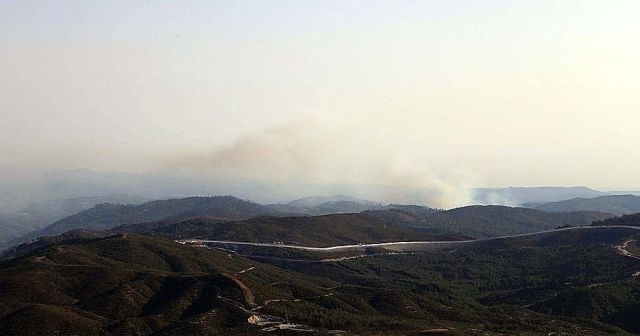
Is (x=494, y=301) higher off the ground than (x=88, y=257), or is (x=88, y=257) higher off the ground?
(x=88, y=257)

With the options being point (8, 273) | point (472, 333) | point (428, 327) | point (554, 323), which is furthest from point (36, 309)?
point (554, 323)

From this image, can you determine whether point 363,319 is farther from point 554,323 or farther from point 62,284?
point 62,284

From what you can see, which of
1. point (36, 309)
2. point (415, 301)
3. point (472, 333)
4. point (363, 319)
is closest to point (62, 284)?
point (36, 309)

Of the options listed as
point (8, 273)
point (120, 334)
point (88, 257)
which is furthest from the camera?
point (88, 257)

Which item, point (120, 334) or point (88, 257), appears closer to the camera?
point (120, 334)

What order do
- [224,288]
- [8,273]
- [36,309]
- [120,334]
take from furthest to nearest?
[8,273]
[224,288]
[36,309]
[120,334]

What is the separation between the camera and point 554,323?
14062 cm

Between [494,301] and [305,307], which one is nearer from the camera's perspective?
[305,307]

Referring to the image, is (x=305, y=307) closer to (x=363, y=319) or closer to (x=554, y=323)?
(x=363, y=319)

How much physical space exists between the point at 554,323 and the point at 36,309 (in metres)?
110

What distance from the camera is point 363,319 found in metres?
128

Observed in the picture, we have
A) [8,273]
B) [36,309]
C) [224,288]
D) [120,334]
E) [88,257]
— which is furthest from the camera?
[88,257]

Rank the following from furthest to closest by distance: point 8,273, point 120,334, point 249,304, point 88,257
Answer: point 88,257
point 8,273
point 249,304
point 120,334

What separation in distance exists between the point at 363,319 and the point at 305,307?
1474 centimetres
